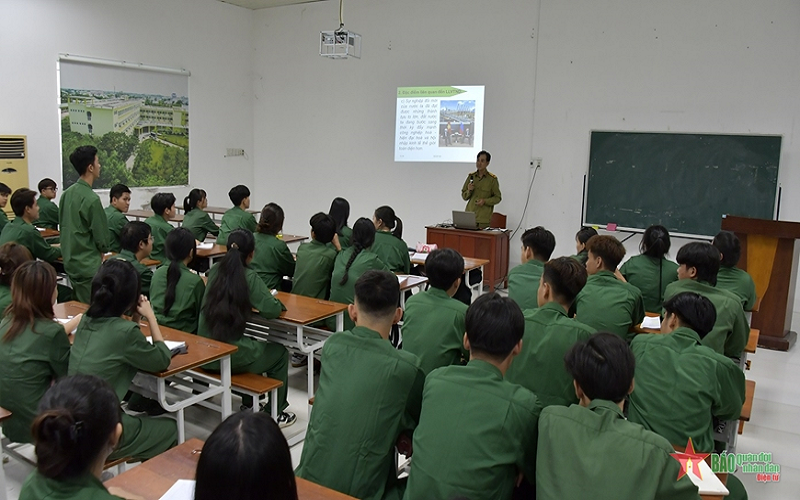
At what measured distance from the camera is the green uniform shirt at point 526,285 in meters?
3.65

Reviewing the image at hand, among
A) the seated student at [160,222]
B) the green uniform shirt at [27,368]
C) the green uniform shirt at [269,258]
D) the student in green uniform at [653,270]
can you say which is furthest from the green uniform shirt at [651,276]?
the seated student at [160,222]

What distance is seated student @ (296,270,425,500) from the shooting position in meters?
1.88

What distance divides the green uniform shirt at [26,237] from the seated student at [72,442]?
13.3 ft

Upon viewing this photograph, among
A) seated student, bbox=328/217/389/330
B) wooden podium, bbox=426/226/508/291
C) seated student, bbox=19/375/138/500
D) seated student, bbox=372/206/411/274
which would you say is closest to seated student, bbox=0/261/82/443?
seated student, bbox=19/375/138/500

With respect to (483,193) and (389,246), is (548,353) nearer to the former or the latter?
(389,246)

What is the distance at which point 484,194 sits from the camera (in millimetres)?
7590

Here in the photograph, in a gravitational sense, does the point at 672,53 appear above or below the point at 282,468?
above

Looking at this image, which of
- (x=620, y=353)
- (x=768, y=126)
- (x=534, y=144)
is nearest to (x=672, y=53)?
(x=768, y=126)

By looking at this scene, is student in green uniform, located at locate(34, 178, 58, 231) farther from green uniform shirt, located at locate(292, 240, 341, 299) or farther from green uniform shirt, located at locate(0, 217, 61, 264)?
green uniform shirt, located at locate(292, 240, 341, 299)

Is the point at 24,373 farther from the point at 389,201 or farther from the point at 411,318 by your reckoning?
the point at 389,201

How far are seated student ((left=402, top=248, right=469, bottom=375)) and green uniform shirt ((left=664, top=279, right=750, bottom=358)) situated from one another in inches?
47.8

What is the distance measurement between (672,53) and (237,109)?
661cm

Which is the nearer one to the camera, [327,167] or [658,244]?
[658,244]

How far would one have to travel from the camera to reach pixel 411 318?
284cm
